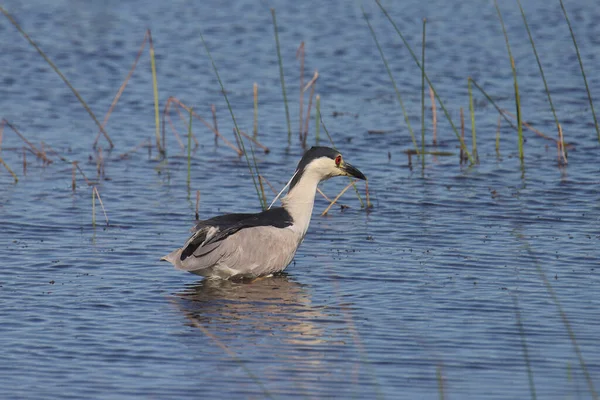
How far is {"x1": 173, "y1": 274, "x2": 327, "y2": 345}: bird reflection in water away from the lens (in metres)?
7.76

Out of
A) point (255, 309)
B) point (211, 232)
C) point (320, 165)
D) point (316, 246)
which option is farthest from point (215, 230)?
point (316, 246)

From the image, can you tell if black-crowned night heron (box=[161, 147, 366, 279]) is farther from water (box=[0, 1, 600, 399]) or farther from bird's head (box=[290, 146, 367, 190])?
bird's head (box=[290, 146, 367, 190])

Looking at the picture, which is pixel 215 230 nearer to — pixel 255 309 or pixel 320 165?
pixel 255 309

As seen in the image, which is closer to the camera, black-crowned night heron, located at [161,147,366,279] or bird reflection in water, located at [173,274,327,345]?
bird reflection in water, located at [173,274,327,345]

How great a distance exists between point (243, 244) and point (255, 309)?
0.93 meters

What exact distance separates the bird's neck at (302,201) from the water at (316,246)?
45 centimetres

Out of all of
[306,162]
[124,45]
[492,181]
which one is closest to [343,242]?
[306,162]

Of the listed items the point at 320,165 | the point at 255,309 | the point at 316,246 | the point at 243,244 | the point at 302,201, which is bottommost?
the point at 316,246

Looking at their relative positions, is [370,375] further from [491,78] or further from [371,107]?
[491,78]

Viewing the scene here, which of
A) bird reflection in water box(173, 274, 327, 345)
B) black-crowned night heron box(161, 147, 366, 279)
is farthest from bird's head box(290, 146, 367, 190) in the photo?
bird reflection in water box(173, 274, 327, 345)

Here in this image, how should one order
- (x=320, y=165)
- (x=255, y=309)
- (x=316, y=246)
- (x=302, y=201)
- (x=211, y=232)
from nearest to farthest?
(x=255, y=309) < (x=211, y=232) < (x=302, y=201) < (x=320, y=165) < (x=316, y=246)

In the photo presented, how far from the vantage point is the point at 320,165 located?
9961mm

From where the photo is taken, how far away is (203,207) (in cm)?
1179

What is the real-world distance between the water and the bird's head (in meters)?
0.76
